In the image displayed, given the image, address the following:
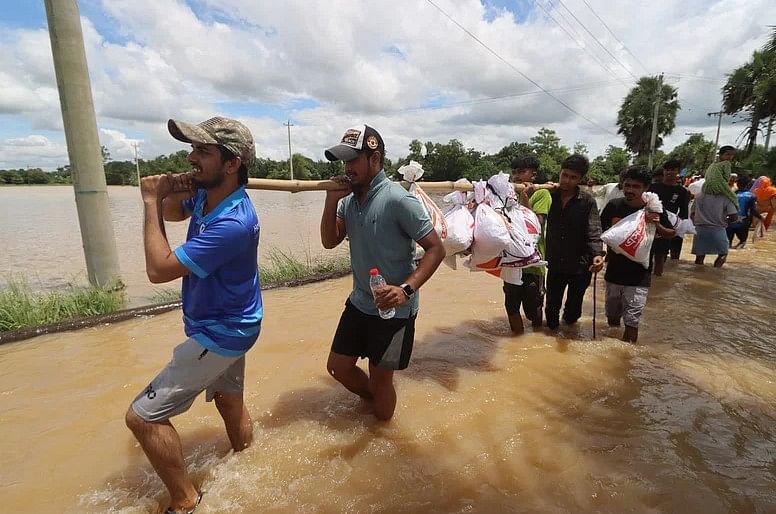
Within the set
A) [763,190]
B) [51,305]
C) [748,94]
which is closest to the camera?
[51,305]

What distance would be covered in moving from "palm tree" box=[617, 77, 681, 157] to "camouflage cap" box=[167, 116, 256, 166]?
150 ft

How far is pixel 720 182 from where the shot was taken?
260 inches

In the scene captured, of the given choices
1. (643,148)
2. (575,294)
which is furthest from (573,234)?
(643,148)

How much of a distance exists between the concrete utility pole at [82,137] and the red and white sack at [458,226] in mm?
3987

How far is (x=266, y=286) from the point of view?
602cm

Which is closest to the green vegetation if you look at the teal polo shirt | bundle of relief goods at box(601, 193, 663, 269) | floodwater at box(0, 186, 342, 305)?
floodwater at box(0, 186, 342, 305)

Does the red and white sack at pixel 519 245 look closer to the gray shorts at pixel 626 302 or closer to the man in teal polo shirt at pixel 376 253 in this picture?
the gray shorts at pixel 626 302

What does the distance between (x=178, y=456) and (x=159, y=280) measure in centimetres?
81

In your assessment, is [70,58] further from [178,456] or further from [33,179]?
[33,179]

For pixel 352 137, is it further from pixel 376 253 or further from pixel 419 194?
pixel 419 194

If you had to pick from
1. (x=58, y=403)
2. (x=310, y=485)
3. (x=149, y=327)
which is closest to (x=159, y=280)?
(x=310, y=485)

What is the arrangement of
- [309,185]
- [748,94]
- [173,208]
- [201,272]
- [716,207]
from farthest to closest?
[748,94] → [716,207] → [309,185] → [173,208] → [201,272]

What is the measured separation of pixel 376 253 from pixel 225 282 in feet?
2.77

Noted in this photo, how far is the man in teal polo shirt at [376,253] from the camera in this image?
229 centimetres
